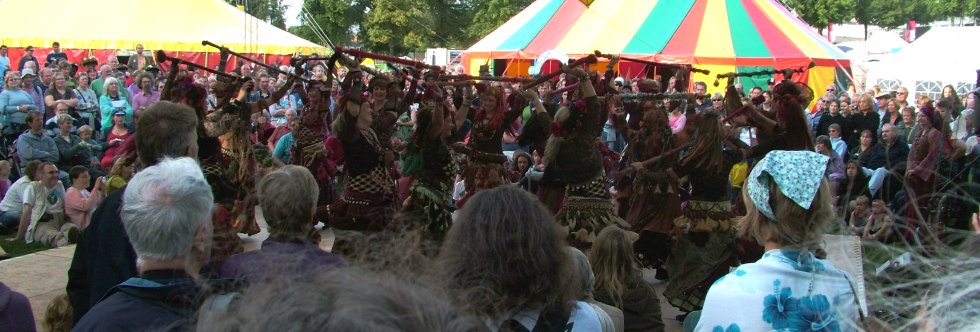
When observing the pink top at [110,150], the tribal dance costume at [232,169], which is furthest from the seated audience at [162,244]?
the pink top at [110,150]

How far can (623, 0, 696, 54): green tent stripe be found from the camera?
1856 centimetres

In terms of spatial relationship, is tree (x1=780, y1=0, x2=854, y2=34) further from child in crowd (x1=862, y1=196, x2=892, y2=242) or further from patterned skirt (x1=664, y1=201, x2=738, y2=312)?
child in crowd (x1=862, y1=196, x2=892, y2=242)

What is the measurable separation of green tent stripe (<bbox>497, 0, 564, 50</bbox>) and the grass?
41.9ft

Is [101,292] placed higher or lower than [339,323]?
lower

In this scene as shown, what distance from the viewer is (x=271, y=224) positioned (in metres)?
3.57

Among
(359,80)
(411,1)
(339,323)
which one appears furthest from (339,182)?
(411,1)

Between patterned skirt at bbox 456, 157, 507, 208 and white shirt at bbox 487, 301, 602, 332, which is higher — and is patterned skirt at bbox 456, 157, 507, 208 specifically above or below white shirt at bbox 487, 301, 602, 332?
above

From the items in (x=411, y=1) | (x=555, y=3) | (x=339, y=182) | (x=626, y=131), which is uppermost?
(x=411, y=1)

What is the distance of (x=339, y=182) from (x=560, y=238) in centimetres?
655

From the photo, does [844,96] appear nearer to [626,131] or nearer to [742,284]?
[626,131]

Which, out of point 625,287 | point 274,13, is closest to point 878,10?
point 274,13

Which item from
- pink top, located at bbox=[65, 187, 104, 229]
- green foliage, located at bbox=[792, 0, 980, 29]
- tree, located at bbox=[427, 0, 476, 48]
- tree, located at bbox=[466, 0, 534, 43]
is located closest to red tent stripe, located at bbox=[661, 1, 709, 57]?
pink top, located at bbox=[65, 187, 104, 229]

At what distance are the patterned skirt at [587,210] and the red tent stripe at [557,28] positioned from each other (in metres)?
12.8

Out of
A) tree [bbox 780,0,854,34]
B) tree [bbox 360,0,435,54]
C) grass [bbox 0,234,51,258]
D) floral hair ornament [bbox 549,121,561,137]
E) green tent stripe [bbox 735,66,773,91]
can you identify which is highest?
tree [bbox 780,0,854,34]
